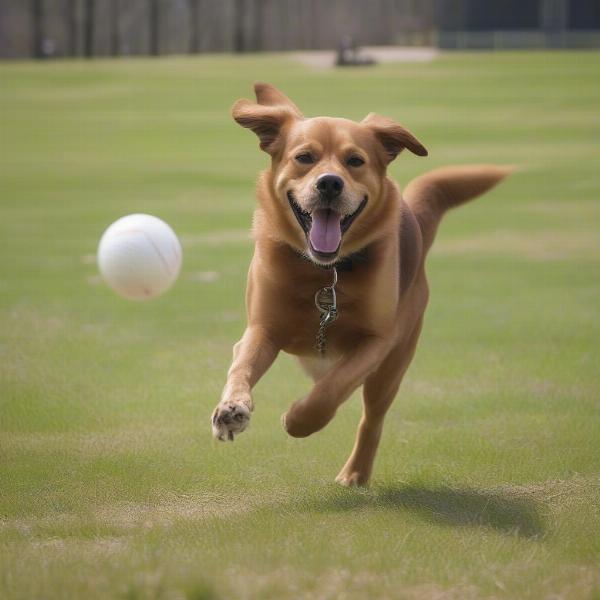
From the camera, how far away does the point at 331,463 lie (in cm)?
580

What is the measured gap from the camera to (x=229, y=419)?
14.9 feet

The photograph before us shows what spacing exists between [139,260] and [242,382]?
271 cm

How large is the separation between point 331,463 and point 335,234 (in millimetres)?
1229

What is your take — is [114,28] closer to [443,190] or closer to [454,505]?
[443,190]

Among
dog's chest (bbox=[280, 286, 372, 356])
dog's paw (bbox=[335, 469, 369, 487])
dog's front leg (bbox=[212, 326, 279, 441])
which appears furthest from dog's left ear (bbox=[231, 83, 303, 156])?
dog's paw (bbox=[335, 469, 369, 487])

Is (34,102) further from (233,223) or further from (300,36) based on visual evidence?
(233,223)

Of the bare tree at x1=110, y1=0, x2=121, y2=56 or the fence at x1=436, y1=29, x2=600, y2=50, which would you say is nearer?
the bare tree at x1=110, y1=0, x2=121, y2=56

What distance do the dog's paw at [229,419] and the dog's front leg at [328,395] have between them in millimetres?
326

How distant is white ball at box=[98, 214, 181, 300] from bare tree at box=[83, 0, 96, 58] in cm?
2944

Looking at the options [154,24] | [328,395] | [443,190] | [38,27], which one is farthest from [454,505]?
[38,27]

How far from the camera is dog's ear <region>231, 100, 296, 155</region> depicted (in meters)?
5.32

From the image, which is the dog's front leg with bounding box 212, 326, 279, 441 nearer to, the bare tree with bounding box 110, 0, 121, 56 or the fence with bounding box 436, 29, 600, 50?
the bare tree with bounding box 110, 0, 121, 56

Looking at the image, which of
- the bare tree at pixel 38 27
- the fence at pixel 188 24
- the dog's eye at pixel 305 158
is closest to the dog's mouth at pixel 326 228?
the dog's eye at pixel 305 158

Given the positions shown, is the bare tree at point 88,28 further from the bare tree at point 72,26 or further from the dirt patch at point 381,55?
the dirt patch at point 381,55
